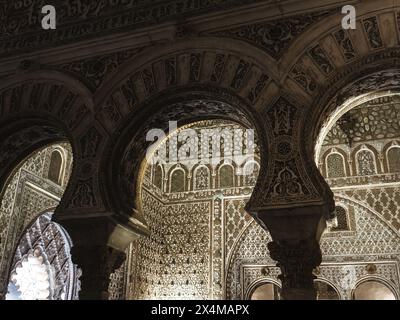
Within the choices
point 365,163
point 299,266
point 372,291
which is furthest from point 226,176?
point 299,266

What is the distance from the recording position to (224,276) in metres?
8.80

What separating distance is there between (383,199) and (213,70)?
18.5 ft

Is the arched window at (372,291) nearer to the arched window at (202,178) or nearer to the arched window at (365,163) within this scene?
the arched window at (365,163)

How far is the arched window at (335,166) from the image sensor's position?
8.77 meters

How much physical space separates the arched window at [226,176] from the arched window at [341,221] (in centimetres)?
222

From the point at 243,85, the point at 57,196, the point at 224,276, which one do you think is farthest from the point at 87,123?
the point at 224,276

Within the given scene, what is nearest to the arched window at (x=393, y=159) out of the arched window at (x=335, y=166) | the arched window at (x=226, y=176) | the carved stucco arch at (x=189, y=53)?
the arched window at (x=335, y=166)

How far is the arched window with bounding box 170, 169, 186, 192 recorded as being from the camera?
980 centimetres

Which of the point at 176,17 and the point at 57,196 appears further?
the point at 57,196

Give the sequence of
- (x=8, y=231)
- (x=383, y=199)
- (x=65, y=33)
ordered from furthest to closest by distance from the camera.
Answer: (x=383, y=199)
(x=8, y=231)
(x=65, y=33)

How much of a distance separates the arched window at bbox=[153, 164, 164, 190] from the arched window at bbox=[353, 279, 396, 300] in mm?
4532

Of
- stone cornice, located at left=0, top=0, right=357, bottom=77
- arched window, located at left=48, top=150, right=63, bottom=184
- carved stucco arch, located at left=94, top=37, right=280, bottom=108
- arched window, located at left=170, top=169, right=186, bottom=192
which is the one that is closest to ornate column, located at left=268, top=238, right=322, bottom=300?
carved stucco arch, located at left=94, top=37, right=280, bottom=108

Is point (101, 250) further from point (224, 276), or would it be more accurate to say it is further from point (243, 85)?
point (224, 276)

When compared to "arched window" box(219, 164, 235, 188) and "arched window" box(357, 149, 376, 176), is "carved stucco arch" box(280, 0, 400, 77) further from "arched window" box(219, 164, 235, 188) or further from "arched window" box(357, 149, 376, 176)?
"arched window" box(219, 164, 235, 188)
